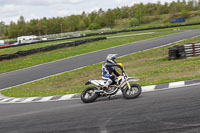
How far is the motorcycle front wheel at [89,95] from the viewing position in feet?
33.0

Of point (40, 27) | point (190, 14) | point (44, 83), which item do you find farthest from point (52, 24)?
point (44, 83)

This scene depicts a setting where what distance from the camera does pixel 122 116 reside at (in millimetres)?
7277

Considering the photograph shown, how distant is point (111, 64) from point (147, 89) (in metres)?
2.17

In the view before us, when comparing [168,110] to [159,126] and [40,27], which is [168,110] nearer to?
[159,126]

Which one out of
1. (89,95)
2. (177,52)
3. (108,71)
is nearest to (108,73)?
(108,71)

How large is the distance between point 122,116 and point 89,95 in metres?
3.06

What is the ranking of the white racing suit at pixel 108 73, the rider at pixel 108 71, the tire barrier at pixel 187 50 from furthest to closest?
the tire barrier at pixel 187 50, the white racing suit at pixel 108 73, the rider at pixel 108 71

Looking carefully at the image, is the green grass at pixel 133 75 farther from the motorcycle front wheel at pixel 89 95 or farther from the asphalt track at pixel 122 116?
the asphalt track at pixel 122 116

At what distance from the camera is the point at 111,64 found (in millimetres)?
9500

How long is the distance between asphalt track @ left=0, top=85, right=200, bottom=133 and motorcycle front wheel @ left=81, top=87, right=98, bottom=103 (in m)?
0.26

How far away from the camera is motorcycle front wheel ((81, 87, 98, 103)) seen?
33.0 ft

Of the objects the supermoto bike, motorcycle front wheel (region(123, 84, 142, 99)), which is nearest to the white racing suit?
the supermoto bike

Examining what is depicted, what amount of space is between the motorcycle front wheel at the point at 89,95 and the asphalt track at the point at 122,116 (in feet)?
0.86

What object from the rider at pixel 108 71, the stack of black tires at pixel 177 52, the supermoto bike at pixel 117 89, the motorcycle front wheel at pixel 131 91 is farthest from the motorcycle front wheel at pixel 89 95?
the stack of black tires at pixel 177 52
